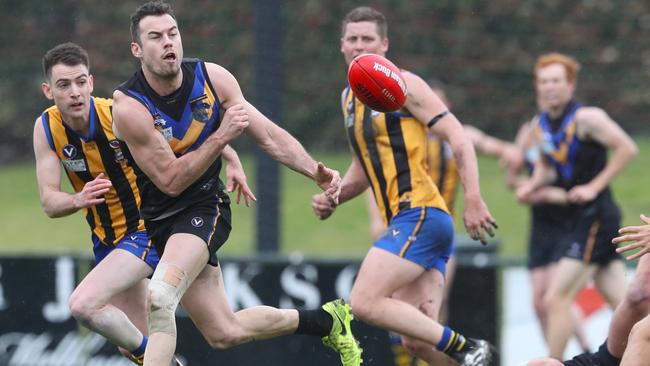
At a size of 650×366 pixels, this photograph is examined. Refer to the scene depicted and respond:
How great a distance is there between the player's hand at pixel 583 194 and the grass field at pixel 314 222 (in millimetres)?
3842

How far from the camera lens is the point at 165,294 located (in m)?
6.24

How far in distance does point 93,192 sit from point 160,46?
0.87 meters

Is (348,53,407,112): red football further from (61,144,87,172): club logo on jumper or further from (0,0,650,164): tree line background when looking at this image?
(0,0,650,164): tree line background

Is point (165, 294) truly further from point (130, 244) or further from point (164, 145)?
point (130, 244)

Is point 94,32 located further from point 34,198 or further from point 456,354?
point 456,354

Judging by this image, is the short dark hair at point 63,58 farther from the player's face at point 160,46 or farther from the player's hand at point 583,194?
→ the player's hand at point 583,194

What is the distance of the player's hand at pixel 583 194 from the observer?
9.48 meters

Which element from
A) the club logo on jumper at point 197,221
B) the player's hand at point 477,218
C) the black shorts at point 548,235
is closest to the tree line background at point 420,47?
the black shorts at point 548,235

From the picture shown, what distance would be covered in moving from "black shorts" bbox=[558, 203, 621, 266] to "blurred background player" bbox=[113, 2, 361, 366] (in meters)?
3.39

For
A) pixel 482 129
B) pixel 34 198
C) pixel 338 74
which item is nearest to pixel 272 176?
pixel 338 74

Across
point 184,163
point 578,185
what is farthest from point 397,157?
point 578,185

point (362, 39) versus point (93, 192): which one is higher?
point (362, 39)

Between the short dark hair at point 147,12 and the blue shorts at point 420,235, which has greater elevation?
the short dark hair at point 147,12

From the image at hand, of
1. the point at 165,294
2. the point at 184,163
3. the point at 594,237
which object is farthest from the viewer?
the point at 594,237
